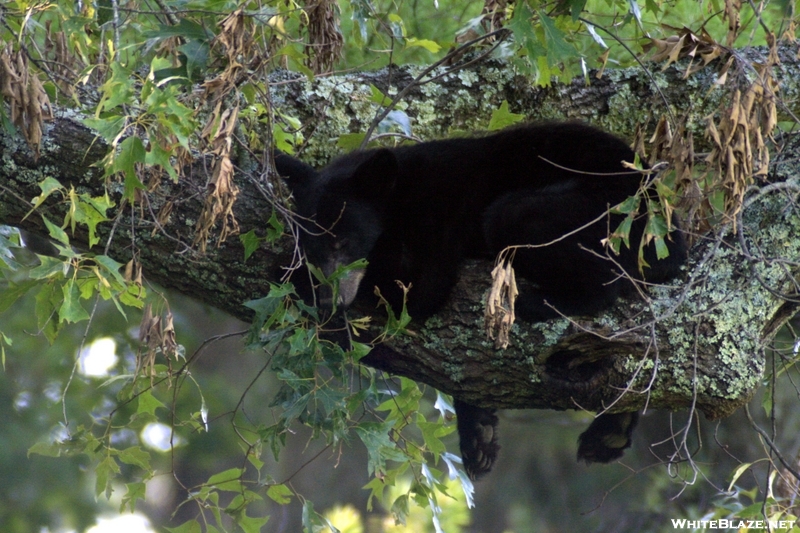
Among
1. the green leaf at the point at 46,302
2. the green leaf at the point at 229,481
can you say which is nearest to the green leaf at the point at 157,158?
the green leaf at the point at 46,302

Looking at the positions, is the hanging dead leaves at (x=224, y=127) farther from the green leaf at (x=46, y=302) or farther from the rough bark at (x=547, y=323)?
the green leaf at (x=46, y=302)

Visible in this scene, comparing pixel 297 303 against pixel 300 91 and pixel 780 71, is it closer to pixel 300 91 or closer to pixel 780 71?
pixel 300 91

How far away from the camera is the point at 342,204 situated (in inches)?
136

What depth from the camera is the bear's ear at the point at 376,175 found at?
10.7 feet

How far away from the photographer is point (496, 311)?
2258 mm

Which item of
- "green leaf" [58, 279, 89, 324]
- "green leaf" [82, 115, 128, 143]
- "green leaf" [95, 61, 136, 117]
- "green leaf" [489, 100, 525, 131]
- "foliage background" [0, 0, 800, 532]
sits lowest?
"foliage background" [0, 0, 800, 532]

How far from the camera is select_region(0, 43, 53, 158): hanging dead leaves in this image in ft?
7.81

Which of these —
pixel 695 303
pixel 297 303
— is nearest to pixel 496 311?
pixel 297 303

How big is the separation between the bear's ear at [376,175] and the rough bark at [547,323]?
1.24 feet

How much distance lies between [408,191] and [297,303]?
114 cm

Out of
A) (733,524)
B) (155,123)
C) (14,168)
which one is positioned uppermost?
(155,123)

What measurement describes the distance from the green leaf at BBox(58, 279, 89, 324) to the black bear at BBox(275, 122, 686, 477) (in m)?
1.05

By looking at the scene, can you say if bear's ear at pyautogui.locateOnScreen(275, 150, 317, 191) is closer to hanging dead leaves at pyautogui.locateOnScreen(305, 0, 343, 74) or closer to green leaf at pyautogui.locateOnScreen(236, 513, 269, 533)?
hanging dead leaves at pyautogui.locateOnScreen(305, 0, 343, 74)

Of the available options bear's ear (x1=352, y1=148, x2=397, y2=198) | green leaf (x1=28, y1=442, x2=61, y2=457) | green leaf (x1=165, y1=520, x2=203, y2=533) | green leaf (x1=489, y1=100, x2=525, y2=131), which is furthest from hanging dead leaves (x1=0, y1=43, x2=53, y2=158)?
green leaf (x1=489, y1=100, x2=525, y2=131)
